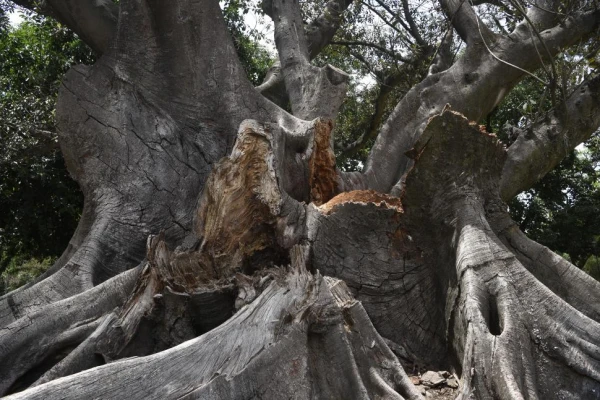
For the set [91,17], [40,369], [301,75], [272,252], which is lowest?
[40,369]

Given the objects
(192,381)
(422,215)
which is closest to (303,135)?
(422,215)

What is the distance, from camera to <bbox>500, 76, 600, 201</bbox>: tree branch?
5762mm

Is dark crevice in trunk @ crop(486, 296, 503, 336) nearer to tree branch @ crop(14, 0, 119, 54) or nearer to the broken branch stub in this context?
the broken branch stub

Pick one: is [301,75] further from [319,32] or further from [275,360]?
[275,360]

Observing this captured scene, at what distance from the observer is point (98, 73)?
16.2 ft

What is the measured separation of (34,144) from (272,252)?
15.9 ft

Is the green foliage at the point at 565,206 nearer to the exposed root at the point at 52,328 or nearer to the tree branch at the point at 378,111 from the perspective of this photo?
the tree branch at the point at 378,111

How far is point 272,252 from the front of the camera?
382cm

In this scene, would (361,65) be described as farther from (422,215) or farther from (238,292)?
(238,292)

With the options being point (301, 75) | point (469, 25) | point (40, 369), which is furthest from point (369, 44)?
point (40, 369)

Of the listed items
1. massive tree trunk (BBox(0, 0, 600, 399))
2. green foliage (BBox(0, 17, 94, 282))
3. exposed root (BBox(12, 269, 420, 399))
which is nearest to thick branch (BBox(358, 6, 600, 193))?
massive tree trunk (BBox(0, 0, 600, 399))

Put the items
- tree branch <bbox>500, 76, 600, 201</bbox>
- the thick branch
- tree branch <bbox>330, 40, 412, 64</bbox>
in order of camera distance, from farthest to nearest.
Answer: tree branch <bbox>330, 40, 412, 64</bbox>, the thick branch, tree branch <bbox>500, 76, 600, 201</bbox>

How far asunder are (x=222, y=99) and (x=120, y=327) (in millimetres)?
2421

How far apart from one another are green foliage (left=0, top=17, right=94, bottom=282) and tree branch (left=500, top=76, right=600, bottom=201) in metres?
5.27
